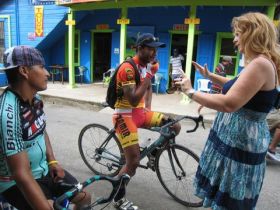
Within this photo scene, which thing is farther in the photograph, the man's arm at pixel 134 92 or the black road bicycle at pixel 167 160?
the black road bicycle at pixel 167 160

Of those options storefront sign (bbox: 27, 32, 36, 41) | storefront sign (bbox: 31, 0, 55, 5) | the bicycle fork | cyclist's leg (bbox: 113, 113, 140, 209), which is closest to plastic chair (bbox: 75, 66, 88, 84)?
storefront sign (bbox: 27, 32, 36, 41)

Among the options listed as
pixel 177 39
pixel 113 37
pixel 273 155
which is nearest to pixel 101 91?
pixel 113 37

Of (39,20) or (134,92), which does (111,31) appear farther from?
(134,92)

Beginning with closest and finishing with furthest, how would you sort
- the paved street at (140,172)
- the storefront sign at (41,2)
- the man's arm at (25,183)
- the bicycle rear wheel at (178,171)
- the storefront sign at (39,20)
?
the man's arm at (25,183) < the bicycle rear wheel at (178,171) < the paved street at (140,172) < the storefront sign at (41,2) < the storefront sign at (39,20)

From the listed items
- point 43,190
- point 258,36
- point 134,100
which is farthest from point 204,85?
point 43,190

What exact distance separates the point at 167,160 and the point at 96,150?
1.05 meters

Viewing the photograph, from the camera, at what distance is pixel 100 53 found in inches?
538

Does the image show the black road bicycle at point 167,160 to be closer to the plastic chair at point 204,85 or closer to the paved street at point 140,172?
the paved street at point 140,172

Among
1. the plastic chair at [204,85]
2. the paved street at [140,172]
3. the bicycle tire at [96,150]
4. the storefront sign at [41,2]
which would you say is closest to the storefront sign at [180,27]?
the plastic chair at [204,85]

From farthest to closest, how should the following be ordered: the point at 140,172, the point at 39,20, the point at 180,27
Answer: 1. the point at 39,20
2. the point at 180,27
3. the point at 140,172

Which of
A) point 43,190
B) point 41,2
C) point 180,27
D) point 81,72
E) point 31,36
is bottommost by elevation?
point 81,72

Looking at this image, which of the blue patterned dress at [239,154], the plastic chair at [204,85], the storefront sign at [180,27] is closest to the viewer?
the blue patterned dress at [239,154]

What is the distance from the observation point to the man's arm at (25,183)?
5.18ft

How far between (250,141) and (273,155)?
9.17ft
